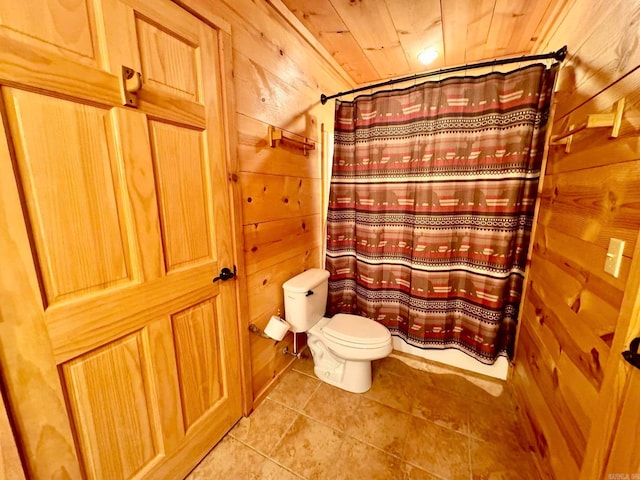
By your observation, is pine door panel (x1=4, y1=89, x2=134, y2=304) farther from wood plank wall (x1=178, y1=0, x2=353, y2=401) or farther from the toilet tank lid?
the toilet tank lid

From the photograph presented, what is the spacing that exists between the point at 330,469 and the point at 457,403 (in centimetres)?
91

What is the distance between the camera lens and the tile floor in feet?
3.84

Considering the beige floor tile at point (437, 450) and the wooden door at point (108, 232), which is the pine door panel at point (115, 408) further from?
the beige floor tile at point (437, 450)

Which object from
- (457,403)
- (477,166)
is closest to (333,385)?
(457,403)

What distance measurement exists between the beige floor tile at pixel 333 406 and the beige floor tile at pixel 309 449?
0.16 ft

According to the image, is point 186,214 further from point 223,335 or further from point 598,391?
point 598,391

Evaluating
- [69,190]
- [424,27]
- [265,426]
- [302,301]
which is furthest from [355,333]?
[424,27]

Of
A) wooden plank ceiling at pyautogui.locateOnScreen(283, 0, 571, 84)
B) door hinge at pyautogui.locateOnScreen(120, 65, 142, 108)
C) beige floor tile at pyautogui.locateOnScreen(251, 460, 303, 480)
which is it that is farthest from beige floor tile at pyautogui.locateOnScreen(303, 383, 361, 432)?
wooden plank ceiling at pyautogui.locateOnScreen(283, 0, 571, 84)

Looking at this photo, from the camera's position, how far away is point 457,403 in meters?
1.55

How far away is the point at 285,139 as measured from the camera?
1.48m

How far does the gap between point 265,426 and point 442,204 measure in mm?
1749

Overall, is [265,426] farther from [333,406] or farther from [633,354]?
[633,354]

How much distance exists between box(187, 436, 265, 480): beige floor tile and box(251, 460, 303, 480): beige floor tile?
26mm

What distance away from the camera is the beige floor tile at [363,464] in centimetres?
115
